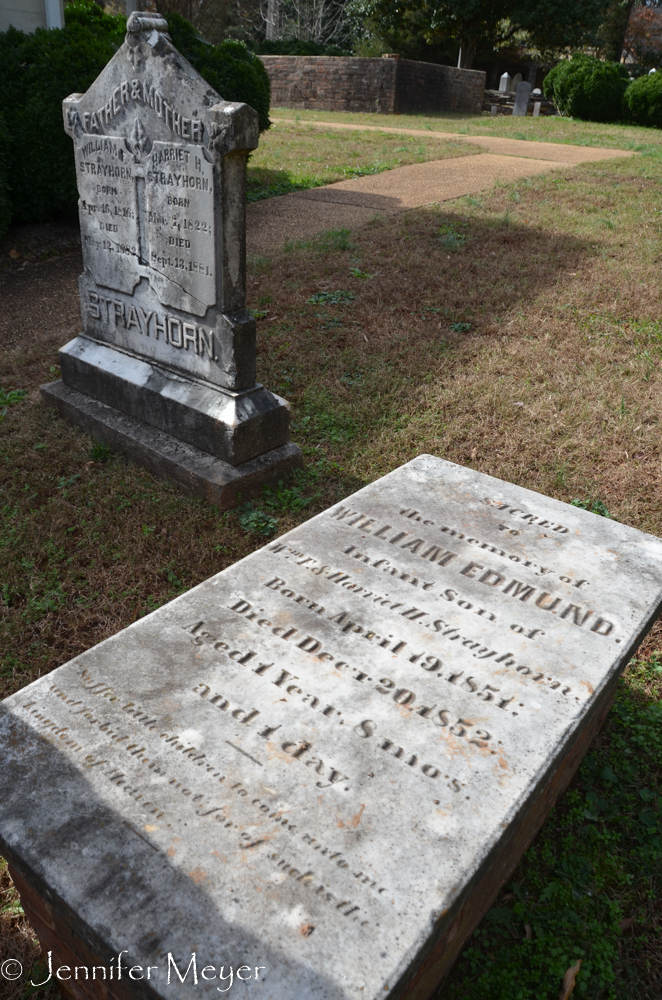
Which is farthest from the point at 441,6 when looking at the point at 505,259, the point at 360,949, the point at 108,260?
the point at 360,949

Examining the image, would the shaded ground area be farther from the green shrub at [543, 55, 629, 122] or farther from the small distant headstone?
the small distant headstone

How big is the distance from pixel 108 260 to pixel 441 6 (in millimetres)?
27083

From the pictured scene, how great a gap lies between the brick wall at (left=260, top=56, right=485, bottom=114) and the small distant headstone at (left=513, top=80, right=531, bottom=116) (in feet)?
6.28

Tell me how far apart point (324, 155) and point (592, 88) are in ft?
42.2

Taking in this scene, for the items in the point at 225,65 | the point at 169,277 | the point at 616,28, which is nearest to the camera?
the point at 169,277

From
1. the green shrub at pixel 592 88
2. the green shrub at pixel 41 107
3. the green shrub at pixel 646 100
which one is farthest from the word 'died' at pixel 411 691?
the green shrub at pixel 592 88

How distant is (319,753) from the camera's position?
168cm

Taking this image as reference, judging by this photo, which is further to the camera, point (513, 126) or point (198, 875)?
point (513, 126)

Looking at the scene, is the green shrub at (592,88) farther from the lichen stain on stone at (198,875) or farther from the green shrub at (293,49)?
the lichen stain on stone at (198,875)

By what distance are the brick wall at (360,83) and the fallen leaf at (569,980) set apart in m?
23.8

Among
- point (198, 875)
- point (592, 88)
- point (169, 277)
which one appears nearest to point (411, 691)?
point (198, 875)

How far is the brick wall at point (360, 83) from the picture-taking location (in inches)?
848

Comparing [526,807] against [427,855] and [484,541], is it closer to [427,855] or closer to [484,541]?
[427,855]

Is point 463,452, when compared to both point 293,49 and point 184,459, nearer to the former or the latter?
point 184,459
